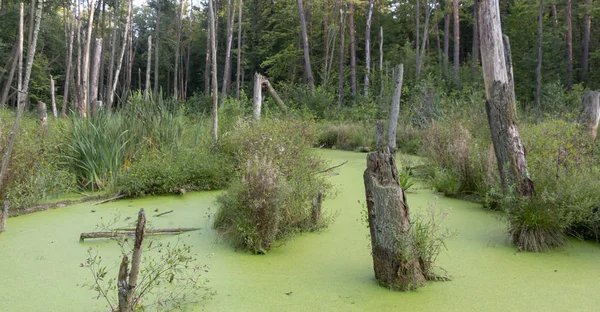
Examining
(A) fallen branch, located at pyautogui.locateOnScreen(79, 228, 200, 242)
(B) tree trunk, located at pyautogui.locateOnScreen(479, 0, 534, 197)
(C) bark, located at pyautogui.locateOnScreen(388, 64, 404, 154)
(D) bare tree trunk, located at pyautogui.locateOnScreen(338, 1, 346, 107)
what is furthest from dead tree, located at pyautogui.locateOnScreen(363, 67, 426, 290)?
(D) bare tree trunk, located at pyautogui.locateOnScreen(338, 1, 346, 107)

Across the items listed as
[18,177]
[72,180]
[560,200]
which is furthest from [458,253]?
[72,180]

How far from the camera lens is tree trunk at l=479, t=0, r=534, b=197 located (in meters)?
4.44

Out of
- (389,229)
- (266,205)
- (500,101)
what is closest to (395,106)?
(500,101)

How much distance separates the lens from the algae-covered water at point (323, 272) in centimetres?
290

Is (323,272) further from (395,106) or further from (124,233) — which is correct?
(395,106)

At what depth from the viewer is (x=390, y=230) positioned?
122 inches

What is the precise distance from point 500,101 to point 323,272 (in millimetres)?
2422

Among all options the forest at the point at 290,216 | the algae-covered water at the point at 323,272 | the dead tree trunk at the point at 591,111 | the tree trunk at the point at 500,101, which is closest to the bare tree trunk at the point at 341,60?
the forest at the point at 290,216

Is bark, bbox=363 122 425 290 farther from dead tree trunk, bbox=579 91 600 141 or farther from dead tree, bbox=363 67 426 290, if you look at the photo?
dead tree trunk, bbox=579 91 600 141

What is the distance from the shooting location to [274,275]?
3.42m

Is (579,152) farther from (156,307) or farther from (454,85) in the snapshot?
(454,85)

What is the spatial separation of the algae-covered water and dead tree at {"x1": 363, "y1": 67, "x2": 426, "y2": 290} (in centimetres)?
10

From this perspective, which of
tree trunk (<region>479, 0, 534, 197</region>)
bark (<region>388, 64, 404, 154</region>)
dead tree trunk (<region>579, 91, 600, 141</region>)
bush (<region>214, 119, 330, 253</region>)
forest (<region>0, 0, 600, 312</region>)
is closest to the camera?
forest (<region>0, 0, 600, 312</region>)

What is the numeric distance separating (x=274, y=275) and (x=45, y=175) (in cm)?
411
